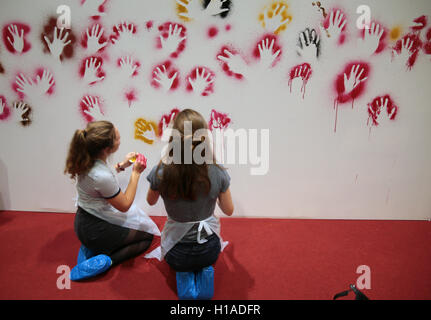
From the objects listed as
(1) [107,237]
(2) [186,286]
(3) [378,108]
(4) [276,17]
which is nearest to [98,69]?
(1) [107,237]

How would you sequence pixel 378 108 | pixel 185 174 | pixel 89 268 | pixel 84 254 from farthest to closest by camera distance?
pixel 378 108 → pixel 84 254 → pixel 89 268 → pixel 185 174

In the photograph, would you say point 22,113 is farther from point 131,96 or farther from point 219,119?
point 219,119

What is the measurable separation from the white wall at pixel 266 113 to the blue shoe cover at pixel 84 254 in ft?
1.92

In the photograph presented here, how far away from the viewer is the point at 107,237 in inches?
67.7

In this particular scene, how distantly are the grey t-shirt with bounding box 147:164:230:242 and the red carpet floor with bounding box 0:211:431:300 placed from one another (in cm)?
43

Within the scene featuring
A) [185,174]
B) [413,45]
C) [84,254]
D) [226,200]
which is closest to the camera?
[185,174]

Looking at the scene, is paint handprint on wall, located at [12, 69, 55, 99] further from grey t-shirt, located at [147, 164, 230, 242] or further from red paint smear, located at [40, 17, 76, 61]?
grey t-shirt, located at [147, 164, 230, 242]

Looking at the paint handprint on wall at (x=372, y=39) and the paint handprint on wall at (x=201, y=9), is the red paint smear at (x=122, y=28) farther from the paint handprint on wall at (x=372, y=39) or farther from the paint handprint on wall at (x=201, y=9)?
the paint handprint on wall at (x=372, y=39)

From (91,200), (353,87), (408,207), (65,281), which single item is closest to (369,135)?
(353,87)

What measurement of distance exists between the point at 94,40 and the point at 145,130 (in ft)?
2.17

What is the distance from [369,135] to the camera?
6.81 ft

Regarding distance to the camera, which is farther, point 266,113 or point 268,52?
point 266,113

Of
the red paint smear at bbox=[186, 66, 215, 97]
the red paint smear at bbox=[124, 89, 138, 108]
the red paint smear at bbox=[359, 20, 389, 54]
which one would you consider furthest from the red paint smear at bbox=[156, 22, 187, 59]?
the red paint smear at bbox=[359, 20, 389, 54]

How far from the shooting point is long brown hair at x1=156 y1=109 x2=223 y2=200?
131cm
